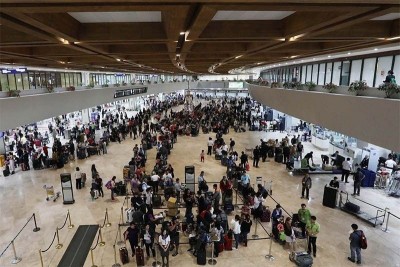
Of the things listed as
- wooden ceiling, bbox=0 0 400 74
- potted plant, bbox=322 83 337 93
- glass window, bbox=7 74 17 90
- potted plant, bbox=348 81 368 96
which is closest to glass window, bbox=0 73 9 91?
glass window, bbox=7 74 17 90

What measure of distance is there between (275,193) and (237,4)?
11317 millimetres

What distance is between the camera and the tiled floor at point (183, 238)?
8.41m

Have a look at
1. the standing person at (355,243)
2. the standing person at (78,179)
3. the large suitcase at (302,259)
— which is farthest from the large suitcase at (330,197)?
the standing person at (78,179)

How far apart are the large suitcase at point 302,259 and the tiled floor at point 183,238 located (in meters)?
0.31

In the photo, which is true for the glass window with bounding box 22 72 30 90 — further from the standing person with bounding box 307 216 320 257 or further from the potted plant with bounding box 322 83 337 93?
the standing person with bounding box 307 216 320 257

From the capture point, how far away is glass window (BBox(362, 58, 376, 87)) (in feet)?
44.2

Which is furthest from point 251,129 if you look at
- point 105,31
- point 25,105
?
point 105,31

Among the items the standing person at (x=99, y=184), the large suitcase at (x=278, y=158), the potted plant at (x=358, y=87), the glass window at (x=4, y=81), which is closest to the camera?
the potted plant at (x=358, y=87)

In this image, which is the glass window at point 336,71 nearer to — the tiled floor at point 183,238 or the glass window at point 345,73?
the glass window at point 345,73

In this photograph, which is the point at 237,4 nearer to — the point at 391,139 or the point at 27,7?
the point at 27,7

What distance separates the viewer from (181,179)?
49.2ft

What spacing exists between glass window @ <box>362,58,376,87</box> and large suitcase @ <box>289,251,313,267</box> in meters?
9.60

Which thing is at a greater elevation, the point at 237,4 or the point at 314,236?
the point at 237,4

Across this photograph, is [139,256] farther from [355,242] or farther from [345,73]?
[345,73]
